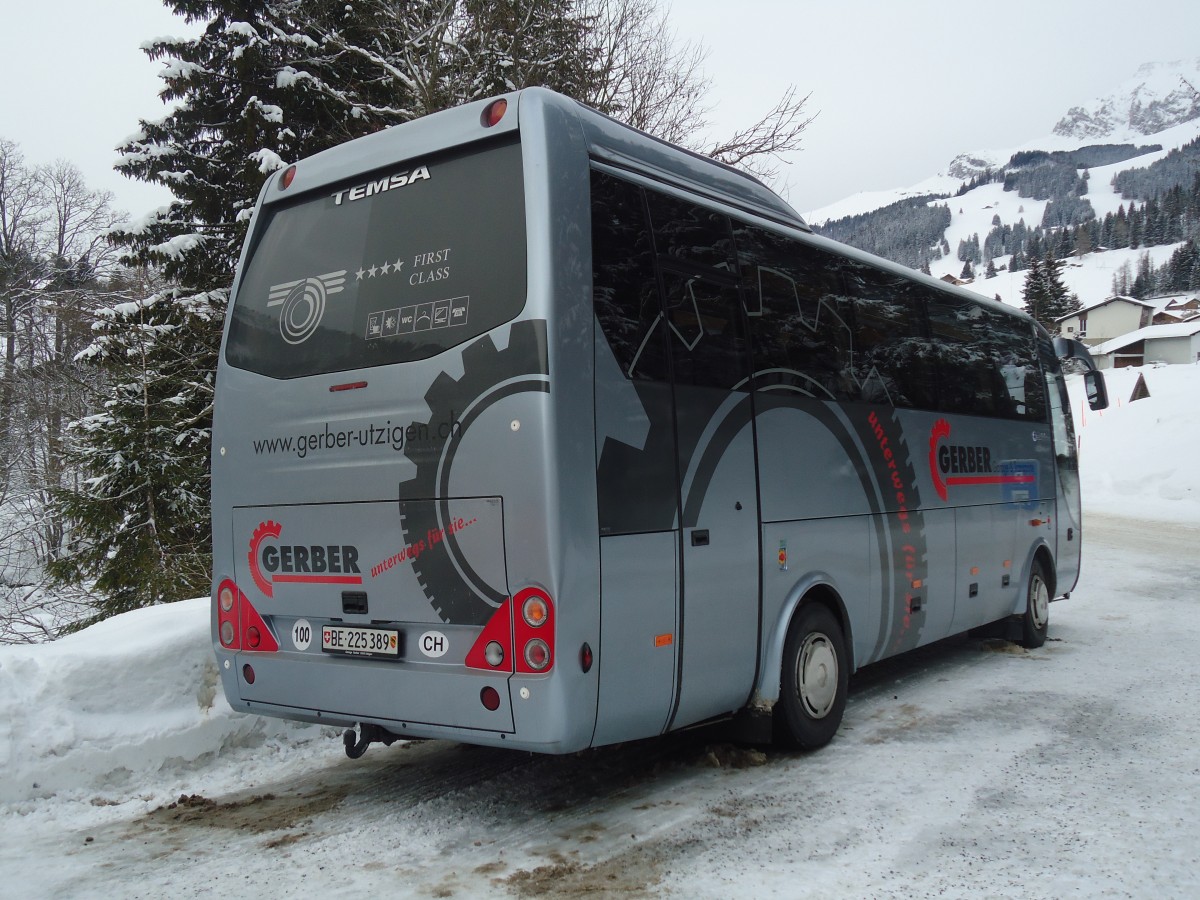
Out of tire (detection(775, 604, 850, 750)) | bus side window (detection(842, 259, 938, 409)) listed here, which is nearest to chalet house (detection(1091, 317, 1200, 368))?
bus side window (detection(842, 259, 938, 409))

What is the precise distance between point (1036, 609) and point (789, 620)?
203 inches

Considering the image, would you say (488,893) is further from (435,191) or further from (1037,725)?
(1037,725)

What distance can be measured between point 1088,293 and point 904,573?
181 m

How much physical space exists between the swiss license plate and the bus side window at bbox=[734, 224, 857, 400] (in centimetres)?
256

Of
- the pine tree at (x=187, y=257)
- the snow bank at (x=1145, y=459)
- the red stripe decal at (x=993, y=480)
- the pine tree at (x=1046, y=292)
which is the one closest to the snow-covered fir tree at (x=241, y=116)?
the pine tree at (x=187, y=257)

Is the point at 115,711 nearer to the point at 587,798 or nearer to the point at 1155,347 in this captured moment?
the point at 587,798

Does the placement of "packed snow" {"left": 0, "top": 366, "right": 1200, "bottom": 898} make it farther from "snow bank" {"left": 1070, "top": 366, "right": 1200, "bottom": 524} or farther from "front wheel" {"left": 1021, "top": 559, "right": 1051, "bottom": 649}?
"snow bank" {"left": 1070, "top": 366, "right": 1200, "bottom": 524}

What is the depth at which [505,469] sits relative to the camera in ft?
14.5

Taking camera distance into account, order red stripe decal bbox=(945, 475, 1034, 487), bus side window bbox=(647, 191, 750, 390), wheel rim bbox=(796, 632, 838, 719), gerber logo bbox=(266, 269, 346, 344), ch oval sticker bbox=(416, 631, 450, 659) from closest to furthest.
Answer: ch oval sticker bbox=(416, 631, 450, 659)
bus side window bbox=(647, 191, 750, 390)
gerber logo bbox=(266, 269, 346, 344)
wheel rim bbox=(796, 632, 838, 719)
red stripe decal bbox=(945, 475, 1034, 487)

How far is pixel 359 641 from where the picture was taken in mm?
4992

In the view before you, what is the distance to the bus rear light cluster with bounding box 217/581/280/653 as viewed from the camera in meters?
5.45

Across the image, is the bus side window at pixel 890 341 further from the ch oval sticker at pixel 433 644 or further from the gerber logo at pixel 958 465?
the ch oval sticker at pixel 433 644

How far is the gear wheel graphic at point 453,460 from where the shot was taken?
443 cm

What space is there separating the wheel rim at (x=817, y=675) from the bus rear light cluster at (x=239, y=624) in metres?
3.10
